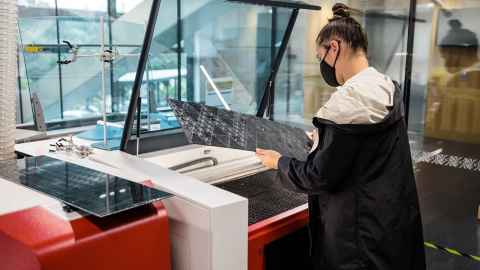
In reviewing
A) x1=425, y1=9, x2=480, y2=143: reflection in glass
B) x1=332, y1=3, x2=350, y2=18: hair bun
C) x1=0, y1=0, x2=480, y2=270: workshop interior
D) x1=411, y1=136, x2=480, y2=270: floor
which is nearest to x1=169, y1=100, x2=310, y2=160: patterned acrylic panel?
x1=0, y1=0, x2=480, y2=270: workshop interior

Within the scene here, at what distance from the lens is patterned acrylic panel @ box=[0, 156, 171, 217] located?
1062 millimetres

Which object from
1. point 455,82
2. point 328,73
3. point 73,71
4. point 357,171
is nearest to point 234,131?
point 328,73

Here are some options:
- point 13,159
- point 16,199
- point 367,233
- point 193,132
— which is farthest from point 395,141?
point 13,159

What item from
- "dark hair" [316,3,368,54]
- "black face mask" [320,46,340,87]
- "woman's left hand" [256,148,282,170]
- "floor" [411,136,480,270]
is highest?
"dark hair" [316,3,368,54]

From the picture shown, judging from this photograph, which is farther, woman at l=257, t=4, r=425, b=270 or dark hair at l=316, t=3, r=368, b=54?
dark hair at l=316, t=3, r=368, b=54

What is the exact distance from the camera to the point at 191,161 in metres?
1.81

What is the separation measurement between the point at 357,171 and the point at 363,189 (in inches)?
2.1

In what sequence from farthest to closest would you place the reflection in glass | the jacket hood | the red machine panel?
the reflection in glass → the jacket hood → the red machine panel

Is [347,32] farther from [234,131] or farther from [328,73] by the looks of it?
[234,131]

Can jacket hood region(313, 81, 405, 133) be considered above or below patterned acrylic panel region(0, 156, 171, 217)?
above

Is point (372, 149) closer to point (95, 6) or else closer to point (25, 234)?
point (25, 234)

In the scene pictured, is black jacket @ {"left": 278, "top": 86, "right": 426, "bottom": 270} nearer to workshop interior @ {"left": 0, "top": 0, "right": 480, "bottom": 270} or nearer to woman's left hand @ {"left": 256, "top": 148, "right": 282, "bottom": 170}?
woman's left hand @ {"left": 256, "top": 148, "right": 282, "bottom": 170}

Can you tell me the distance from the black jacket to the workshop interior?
0.57ft

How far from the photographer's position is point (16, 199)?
3.73 feet
